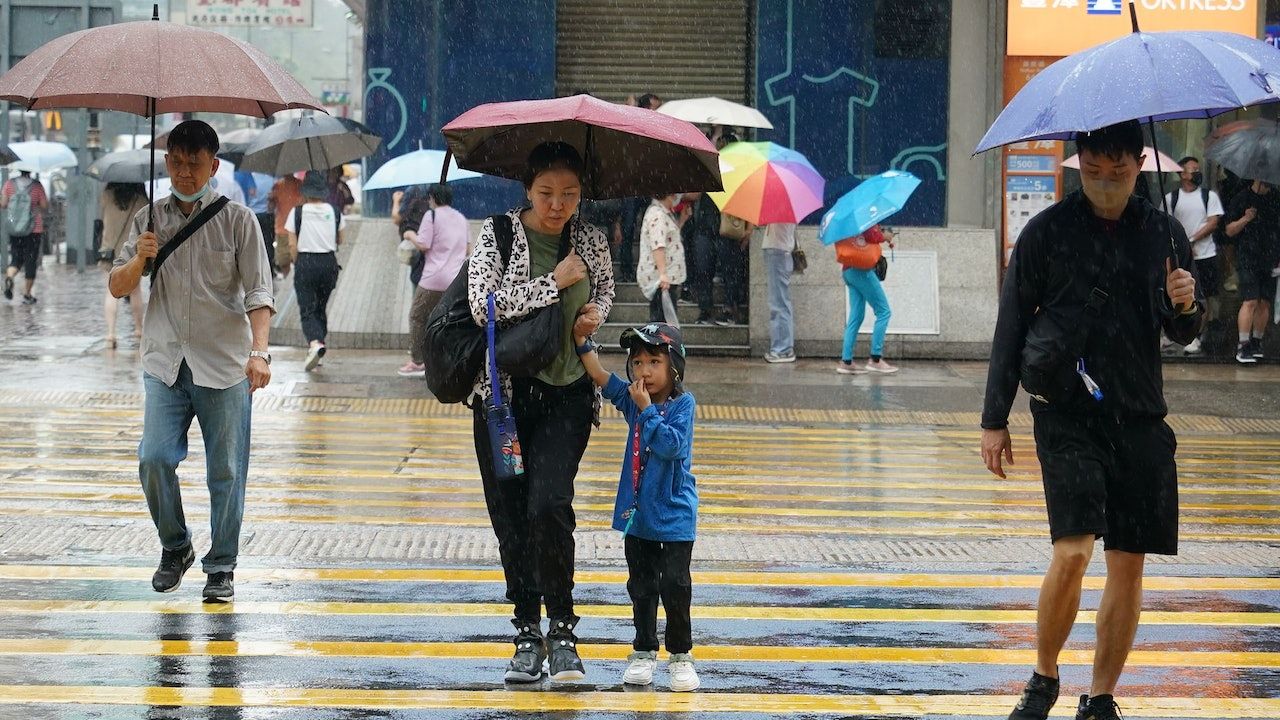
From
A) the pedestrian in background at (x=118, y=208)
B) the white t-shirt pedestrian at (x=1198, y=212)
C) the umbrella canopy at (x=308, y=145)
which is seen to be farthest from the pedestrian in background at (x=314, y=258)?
the white t-shirt pedestrian at (x=1198, y=212)

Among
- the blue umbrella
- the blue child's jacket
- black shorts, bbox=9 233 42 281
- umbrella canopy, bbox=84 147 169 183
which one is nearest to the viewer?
the blue child's jacket

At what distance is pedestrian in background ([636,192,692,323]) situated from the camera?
15.2 meters

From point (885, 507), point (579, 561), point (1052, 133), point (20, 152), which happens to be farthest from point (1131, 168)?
point (20, 152)

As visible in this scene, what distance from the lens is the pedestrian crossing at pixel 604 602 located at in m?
5.58

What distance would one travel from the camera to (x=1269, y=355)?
17094 mm

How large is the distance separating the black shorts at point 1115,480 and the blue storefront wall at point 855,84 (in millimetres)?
14013

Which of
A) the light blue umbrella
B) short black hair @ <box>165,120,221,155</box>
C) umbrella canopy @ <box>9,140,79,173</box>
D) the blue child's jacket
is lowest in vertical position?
the blue child's jacket

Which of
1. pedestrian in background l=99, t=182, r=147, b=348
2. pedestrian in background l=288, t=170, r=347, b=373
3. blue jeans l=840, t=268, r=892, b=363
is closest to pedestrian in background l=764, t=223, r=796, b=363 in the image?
blue jeans l=840, t=268, r=892, b=363

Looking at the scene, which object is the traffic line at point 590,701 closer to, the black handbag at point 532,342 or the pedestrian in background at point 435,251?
the black handbag at point 532,342

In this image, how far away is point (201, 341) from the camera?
21.7 feet

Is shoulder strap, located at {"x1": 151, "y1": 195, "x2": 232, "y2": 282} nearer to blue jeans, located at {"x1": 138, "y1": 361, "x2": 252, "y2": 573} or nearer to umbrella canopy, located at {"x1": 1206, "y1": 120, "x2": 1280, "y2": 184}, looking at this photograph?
blue jeans, located at {"x1": 138, "y1": 361, "x2": 252, "y2": 573}

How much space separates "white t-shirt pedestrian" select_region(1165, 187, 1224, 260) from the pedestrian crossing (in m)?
5.99

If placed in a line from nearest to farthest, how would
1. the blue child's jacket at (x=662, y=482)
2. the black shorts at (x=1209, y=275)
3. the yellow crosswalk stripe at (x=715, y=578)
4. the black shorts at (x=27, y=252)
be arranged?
Answer: the blue child's jacket at (x=662, y=482) < the yellow crosswalk stripe at (x=715, y=578) < the black shorts at (x=1209, y=275) < the black shorts at (x=27, y=252)

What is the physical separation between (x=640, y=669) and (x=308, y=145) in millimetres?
11046
